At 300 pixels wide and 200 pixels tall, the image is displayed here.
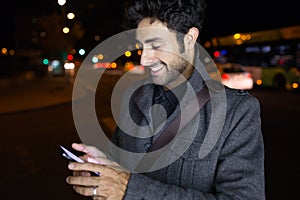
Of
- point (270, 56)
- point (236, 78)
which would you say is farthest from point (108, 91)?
point (270, 56)

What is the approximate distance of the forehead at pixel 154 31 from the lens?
164cm

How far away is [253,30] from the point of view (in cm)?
2469

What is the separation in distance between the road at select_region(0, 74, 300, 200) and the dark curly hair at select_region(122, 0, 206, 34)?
6.54ft

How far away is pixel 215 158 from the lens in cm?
147

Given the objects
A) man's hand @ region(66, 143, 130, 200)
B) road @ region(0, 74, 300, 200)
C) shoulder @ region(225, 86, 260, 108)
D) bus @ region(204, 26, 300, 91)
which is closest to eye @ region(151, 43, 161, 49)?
A: shoulder @ region(225, 86, 260, 108)

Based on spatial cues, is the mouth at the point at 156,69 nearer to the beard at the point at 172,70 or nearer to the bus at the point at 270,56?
the beard at the point at 172,70

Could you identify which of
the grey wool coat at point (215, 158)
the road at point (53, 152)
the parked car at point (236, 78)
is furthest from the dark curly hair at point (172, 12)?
the parked car at point (236, 78)

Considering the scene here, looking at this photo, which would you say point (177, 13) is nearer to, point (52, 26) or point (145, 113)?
point (145, 113)

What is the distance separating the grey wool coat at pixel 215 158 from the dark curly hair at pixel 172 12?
9.6 inches

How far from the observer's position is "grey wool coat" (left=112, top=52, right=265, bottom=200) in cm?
137

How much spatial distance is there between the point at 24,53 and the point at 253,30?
3205cm

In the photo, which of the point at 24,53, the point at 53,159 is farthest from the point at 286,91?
the point at 24,53

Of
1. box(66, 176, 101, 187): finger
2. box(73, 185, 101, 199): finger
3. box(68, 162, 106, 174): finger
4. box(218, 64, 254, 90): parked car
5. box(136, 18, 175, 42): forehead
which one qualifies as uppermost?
box(136, 18, 175, 42): forehead

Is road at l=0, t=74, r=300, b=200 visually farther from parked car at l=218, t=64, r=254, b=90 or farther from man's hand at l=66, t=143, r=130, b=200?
parked car at l=218, t=64, r=254, b=90
